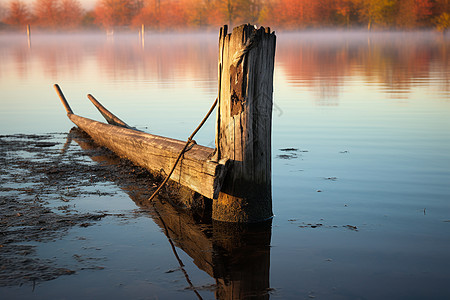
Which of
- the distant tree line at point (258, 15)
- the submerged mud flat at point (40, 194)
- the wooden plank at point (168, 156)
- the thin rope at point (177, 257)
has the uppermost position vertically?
the distant tree line at point (258, 15)

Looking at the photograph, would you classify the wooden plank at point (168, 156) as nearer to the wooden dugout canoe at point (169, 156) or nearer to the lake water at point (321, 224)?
the wooden dugout canoe at point (169, 156)

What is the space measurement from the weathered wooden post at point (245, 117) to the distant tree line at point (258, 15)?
334ft

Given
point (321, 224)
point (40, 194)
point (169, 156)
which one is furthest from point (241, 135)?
point (40, 194)

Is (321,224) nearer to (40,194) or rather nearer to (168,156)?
(168,156)

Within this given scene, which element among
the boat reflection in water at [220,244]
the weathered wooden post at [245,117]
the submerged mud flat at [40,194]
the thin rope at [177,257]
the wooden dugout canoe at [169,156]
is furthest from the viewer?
the wooden dugout canoe at [169,156]

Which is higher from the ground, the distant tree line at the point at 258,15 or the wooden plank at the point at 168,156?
the distant tree line at the point at 258,15

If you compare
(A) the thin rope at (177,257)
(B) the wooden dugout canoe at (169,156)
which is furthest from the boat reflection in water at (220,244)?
(B) the wooden dugout canoe at (169,156)

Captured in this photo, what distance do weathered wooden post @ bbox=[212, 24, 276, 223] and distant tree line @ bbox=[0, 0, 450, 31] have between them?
10190 cm

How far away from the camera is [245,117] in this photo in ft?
18.6

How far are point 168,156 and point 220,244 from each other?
1.96 metres

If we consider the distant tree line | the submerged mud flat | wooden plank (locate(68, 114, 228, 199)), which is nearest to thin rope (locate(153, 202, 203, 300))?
wooden plank (locate(68, 114, 228, 199))

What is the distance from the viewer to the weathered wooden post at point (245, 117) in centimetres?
555

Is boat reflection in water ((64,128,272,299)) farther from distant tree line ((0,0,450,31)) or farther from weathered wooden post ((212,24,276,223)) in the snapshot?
distant tree line ((0,0,450,31))

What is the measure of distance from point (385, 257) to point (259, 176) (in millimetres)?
1652
